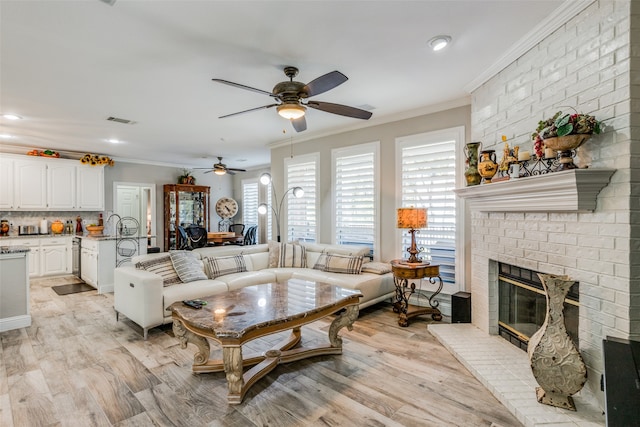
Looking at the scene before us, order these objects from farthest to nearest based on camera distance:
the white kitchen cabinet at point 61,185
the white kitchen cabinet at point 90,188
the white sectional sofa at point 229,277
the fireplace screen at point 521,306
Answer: the white kitchen cabinet at point 90,188 < the white kitchen cabinet at point 61,185 < the white sectional sofa at point 229,277 < the fireplace screen at point 521,306

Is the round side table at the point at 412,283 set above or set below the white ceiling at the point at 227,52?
below

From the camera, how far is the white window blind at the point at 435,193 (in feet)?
13.4

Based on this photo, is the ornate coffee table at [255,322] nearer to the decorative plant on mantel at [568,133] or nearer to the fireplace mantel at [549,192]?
the fireplace mantel at [549,192]

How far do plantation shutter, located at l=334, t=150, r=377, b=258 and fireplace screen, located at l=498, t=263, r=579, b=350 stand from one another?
2.08m

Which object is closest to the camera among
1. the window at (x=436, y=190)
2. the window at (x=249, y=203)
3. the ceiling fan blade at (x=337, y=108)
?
the ceiling fan blade at (x=337, y=108)

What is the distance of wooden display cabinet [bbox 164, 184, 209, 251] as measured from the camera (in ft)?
26.8

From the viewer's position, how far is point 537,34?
2.53m

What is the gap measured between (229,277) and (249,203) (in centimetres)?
517

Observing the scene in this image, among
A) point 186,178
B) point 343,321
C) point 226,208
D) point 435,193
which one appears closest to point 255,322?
point 343,321

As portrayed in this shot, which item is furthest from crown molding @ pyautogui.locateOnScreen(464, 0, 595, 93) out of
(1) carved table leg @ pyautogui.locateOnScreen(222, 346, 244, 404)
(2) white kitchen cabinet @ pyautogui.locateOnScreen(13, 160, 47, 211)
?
(2) white kitchen cabinet @ pyautogui.locateOnScreen(13, 160, 47, 211)

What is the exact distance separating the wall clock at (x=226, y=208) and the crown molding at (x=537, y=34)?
7565 mm

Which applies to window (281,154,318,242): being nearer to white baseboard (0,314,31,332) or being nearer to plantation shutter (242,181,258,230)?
plantation shutter (242,181,258,230)

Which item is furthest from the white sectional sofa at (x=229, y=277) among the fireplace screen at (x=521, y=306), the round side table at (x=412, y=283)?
the fireplace screen at (x=521, y=306)

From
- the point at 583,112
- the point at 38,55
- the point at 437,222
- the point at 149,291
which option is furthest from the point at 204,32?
the point at 437,222
